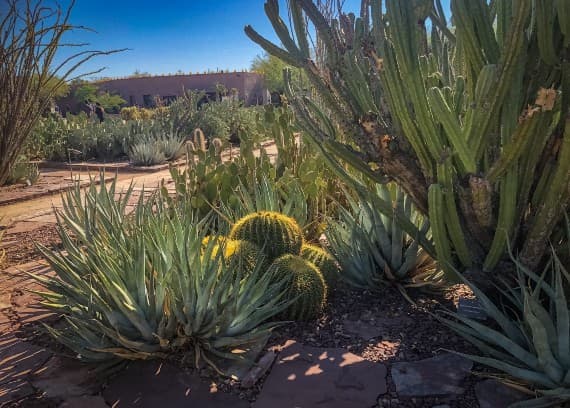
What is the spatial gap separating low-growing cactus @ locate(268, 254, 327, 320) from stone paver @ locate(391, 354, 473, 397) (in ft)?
1.72

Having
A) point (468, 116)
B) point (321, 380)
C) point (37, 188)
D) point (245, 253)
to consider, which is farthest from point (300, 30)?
point (37, 188)

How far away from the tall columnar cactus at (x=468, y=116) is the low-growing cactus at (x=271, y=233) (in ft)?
1.78

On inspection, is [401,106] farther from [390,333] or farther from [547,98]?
[390,333]

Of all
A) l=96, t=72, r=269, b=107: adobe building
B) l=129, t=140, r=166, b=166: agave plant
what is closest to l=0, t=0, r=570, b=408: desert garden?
l=129, t=140, r=166, b=166: agave plant

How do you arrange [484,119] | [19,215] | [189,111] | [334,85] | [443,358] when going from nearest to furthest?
1. [484,119]
2. [443,358]
3. [334,85]
4. [19,215]
5. [189,111]

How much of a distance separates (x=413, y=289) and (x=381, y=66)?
1.25 meters

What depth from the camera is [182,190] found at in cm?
385

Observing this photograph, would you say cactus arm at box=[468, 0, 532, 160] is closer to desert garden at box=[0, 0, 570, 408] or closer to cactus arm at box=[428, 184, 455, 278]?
desert garden at box=[0, 0, 570, 408]

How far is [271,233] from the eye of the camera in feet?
9.07

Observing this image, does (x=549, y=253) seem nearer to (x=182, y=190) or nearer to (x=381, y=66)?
(x=381, y=66)

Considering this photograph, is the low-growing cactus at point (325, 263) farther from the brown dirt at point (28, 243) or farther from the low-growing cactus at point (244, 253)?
the brown dirt at point (28, 243)

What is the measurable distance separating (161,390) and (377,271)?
1.38 m

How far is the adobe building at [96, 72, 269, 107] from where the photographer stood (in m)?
34.4

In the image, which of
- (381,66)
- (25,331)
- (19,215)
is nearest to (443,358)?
(381,66)
